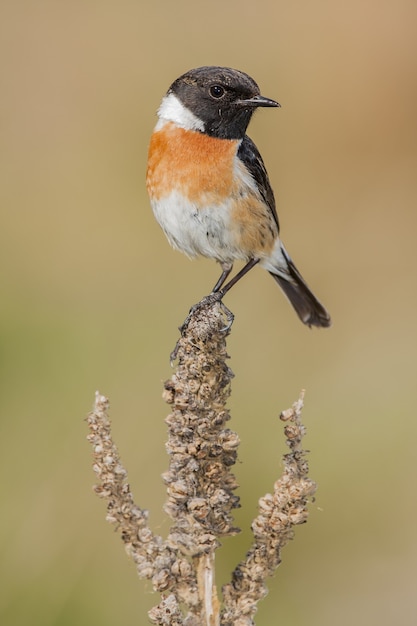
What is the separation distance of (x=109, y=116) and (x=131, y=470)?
2.82 meters

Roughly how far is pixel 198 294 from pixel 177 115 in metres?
1.23

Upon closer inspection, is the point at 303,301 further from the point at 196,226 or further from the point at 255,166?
the point at 196,226

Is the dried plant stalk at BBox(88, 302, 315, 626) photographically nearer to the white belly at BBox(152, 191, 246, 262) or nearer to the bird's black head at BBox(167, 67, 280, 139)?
the white belly at BBox(152, 191, 246, 262)

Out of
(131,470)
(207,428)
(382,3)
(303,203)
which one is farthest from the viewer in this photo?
(382,3)

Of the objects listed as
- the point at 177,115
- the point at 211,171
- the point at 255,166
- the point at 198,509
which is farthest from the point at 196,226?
the point at 198,509

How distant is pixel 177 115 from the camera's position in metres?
4.97

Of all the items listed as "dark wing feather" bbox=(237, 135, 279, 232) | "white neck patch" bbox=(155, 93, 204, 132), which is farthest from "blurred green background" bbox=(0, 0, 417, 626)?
"white neck patch" bbox=(155, 93, 204, 132)

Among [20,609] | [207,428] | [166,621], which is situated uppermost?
[207,428]

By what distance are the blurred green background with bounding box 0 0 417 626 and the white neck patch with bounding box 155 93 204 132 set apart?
1.15 m

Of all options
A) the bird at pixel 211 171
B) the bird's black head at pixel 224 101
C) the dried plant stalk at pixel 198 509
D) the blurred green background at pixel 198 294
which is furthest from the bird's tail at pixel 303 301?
the dried plant stalk at pixel 198 509

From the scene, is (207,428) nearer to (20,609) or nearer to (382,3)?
(20,609)

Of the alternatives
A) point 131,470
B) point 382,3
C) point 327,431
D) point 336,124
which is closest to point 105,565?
point 131,470

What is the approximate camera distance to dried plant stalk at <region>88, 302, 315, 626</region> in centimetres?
276

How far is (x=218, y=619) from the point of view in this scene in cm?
276
